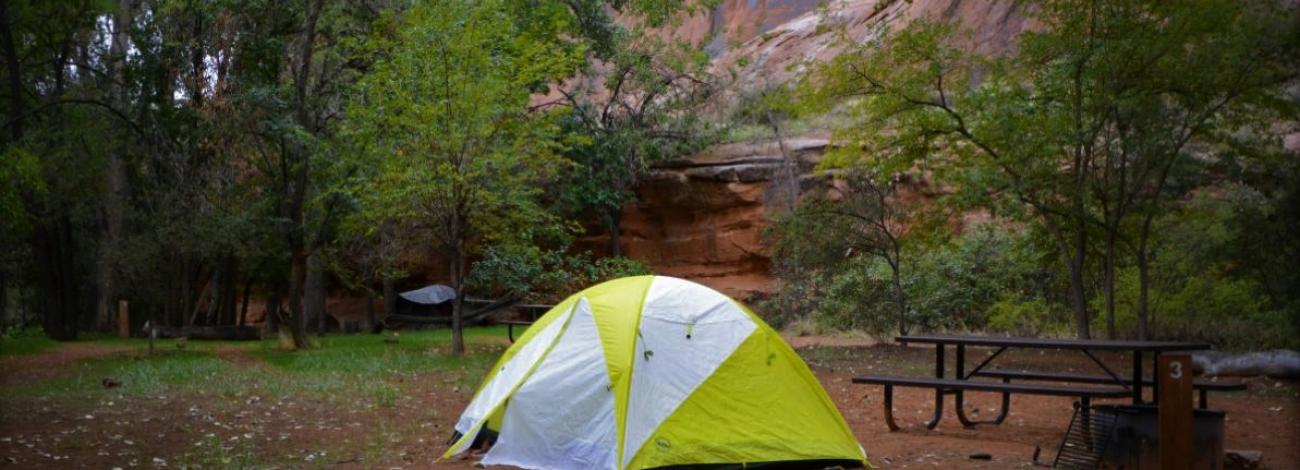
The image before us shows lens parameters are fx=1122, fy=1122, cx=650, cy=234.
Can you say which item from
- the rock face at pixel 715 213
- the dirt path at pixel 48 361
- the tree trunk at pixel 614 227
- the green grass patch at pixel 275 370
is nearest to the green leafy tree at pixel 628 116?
the tree trunk at pixel 614 227

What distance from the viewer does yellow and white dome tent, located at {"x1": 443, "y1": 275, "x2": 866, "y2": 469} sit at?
8.25 meters

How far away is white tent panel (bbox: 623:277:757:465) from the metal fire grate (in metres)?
2.61

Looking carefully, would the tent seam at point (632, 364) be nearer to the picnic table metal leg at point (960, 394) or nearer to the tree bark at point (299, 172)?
the picnic table metal leg at point (960, 394)

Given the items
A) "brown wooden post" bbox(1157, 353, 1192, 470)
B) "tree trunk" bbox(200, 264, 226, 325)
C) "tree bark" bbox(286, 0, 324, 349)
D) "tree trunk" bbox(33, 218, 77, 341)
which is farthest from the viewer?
"tree trunk" bbox(200, 264, 226, 325)

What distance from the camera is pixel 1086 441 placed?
871 centimetres

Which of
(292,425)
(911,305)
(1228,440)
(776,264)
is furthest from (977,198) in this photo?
(292,425)

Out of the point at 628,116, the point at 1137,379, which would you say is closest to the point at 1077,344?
the point at 1137,379

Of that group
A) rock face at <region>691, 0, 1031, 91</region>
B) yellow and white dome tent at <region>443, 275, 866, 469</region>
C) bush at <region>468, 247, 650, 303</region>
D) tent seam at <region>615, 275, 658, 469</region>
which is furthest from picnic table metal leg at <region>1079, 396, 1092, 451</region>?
rock face at <region>691, 0, 1031, 91</region>

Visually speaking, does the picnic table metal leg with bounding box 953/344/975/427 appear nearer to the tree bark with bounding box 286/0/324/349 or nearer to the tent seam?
the tent seam

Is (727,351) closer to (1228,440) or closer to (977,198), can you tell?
(1228,440)

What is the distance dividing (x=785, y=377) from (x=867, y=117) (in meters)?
10.5

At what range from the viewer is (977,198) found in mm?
17000

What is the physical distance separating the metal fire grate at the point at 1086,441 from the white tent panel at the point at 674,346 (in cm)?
261

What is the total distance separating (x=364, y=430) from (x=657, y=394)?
3.55m
